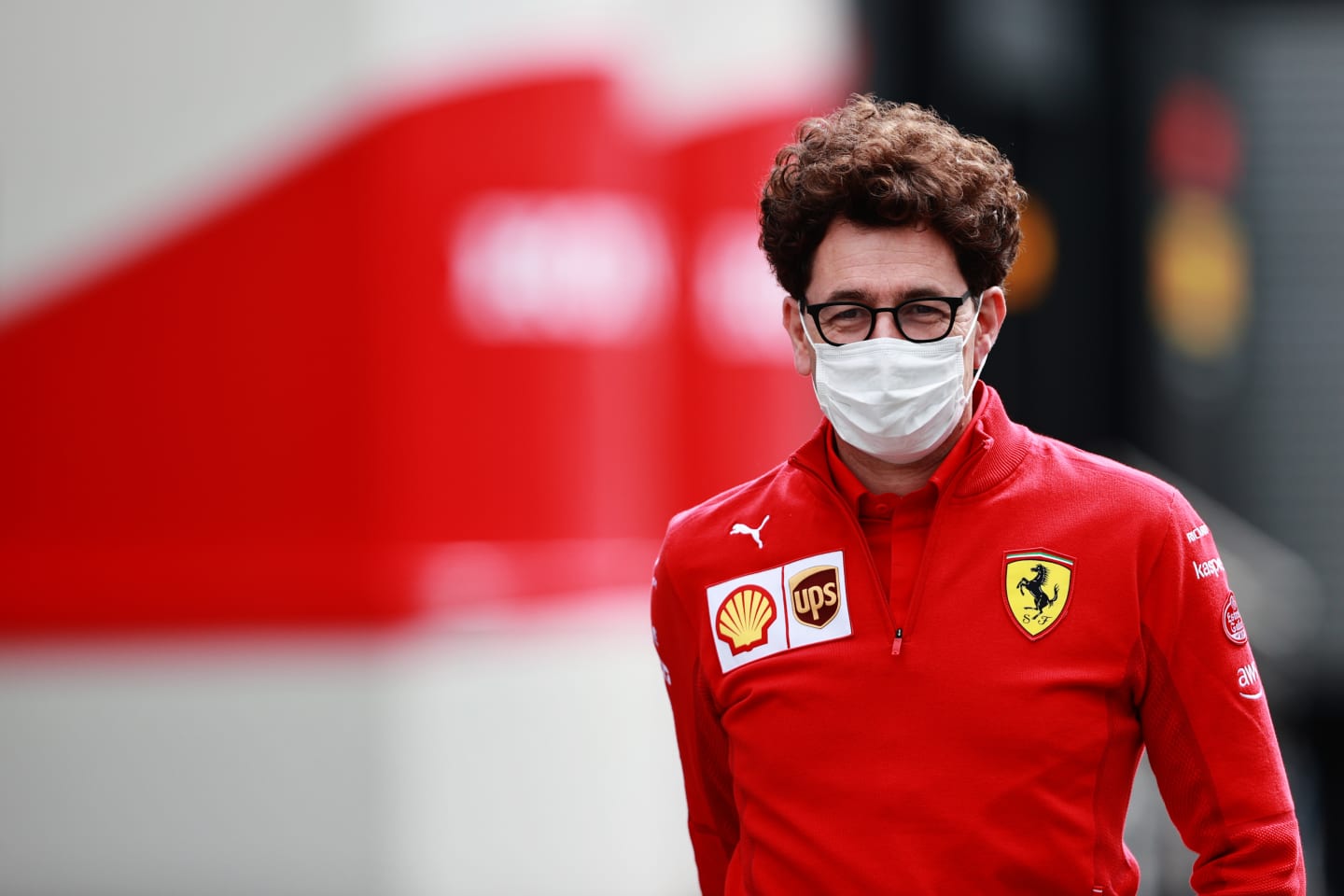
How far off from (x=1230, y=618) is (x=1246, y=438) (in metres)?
6.95

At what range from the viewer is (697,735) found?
2277 mm

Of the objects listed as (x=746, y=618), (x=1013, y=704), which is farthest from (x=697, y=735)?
(x=1013, y=704)

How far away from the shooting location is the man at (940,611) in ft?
6.28

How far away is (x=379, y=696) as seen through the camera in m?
4.62

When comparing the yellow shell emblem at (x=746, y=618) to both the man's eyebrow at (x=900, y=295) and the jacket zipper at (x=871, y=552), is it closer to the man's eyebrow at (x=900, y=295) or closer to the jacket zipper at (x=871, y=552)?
the jacket zipper at (x=871, y=552)

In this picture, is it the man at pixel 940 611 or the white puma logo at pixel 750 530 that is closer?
the man at pixel 940 611

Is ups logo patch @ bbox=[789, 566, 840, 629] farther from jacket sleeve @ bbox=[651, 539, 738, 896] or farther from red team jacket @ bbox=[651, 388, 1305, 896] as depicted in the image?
jacket sleeve @ bbox=[651, 539, 738, 896]

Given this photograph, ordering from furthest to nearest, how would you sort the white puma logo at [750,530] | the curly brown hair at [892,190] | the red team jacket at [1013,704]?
1. the white puma logo at [750,530]
2. the curly brown hair at [892,190]
3. the red team jacket at [1013,704]

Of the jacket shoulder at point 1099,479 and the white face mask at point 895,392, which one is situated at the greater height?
the white face mask at point 895,392

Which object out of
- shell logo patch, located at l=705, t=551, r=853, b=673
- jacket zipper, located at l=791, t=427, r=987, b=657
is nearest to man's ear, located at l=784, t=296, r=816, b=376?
jacket zipper, located at l=791, t=427, r=987, b=657

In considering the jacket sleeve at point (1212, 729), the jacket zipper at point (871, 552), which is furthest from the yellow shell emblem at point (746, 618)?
the jacket sleeve at point (1212, 729)

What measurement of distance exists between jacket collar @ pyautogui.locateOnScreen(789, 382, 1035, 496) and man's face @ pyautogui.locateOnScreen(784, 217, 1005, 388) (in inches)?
2.3

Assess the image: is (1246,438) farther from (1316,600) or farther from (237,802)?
(237,802)

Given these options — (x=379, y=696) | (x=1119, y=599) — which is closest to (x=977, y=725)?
(x=1119, y=599)
